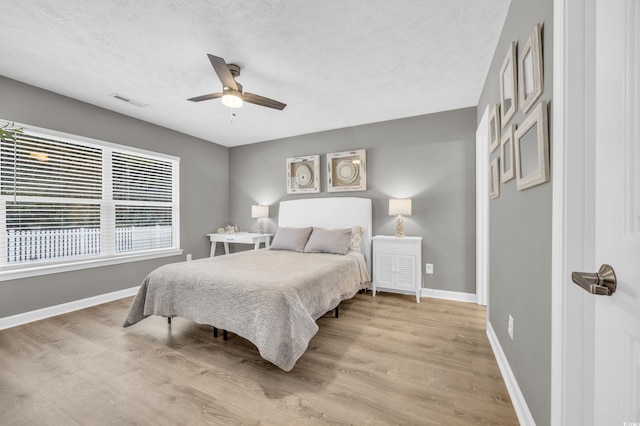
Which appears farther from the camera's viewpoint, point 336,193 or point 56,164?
point 336,193

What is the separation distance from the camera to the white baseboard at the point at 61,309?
2.73 meters

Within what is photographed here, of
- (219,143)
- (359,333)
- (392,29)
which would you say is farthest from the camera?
(219,143)

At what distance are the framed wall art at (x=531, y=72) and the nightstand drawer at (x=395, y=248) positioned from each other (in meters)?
2.26

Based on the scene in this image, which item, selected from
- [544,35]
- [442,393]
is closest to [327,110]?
[544,35]

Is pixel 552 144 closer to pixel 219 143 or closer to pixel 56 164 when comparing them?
pixel 56 164

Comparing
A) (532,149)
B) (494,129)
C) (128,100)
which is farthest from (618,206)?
(128,100)

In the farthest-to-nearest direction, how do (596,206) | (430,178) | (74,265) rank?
(430,178) < (74,265) < (596,206)

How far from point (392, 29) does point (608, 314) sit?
6.96 feet

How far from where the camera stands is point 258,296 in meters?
1.98

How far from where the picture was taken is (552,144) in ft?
3.55

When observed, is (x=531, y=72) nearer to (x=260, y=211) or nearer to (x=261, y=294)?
(x=261, y=294)

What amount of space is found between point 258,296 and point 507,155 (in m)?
2.01

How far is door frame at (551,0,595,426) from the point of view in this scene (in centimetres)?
91

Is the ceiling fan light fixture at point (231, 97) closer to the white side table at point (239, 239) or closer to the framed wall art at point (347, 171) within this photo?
the framed wall art at point (347, 171)
